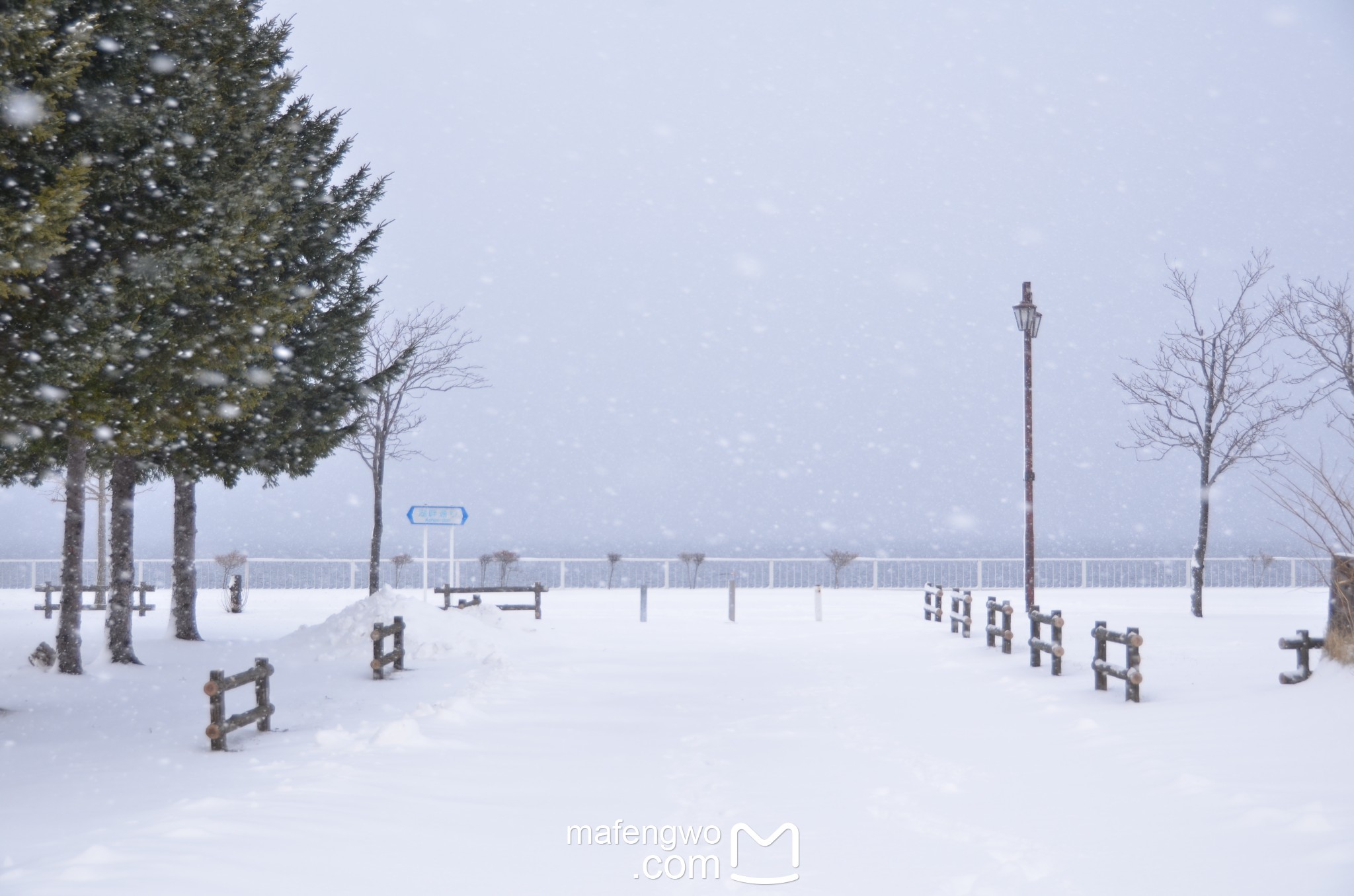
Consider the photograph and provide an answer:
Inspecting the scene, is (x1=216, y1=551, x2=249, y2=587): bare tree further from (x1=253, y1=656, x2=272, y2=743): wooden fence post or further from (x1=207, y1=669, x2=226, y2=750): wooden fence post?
(x1=207, y1=669, x2=226, y2=750): wooden fence post

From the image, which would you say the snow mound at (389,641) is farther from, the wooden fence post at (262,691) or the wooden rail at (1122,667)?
the wooden rail at (1122,667)

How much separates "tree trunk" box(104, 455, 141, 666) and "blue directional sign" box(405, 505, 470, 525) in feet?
18.2

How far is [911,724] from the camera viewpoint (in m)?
9.35

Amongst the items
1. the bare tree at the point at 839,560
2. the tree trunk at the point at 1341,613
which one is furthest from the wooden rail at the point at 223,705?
the bare tree at the point at 839,560

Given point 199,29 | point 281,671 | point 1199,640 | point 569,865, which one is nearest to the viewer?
point 569,865

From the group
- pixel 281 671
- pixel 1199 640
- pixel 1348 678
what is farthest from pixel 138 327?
pixel 1199 640

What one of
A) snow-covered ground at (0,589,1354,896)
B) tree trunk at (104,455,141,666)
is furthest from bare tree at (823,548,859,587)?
tree trunk at (104,455,141,666)

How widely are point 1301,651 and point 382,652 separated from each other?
34.7 ft

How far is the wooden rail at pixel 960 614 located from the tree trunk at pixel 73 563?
13442 millimetres

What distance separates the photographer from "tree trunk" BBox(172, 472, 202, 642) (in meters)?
15.7

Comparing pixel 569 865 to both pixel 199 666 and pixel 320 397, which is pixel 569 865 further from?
pixel 320 397

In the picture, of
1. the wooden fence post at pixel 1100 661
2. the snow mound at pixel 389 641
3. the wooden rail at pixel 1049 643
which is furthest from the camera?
the snow mound at pixel 389 641

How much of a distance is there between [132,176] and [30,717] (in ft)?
18.3

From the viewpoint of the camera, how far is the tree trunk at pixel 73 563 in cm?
1189
